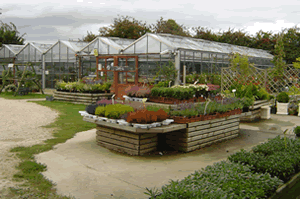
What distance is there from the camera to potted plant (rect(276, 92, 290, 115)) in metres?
10.7

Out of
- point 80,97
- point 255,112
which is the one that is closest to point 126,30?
point 80,97

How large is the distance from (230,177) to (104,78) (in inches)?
526

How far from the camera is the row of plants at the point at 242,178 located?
269 centimetres

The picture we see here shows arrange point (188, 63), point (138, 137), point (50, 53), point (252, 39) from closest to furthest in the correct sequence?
point (138, 137) < point (188, 63) < point (50, 53) < point (252, 39)

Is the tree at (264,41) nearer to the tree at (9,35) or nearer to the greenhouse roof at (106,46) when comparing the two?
the greenhouse roof at (106,46)

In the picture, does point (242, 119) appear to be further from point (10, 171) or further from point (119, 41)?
point (119, 41)

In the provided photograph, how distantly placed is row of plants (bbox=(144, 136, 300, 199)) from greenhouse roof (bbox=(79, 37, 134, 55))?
12406 millimetres

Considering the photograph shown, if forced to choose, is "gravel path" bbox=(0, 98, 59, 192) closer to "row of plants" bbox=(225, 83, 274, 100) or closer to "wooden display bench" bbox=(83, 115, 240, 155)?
"wooden display bench" bbox=(83, 115, 240, 155)

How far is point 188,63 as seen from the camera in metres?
13.4

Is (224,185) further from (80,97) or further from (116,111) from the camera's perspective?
(80,97)

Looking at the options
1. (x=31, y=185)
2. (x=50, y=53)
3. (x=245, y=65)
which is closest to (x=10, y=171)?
(x=31, y=185)

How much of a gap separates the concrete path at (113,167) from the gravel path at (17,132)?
51cm

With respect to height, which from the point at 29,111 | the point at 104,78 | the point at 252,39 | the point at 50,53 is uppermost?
the point at 252,39

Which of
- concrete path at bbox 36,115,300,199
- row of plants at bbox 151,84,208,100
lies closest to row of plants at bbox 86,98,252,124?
concrete path at bbox 36,115,300,199
